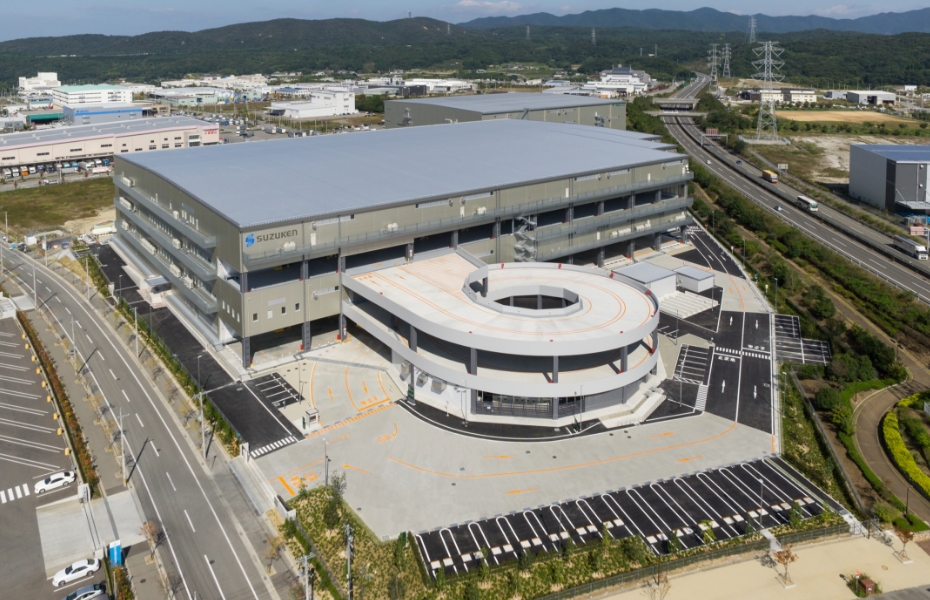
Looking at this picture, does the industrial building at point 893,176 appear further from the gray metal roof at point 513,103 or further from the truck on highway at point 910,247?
the gray metal roof at point 513,103

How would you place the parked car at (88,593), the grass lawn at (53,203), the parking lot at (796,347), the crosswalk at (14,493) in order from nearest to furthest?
1. the parked car at (88,593)
2. the crosswalk at (14,493)
3. the parking lot at (796,347)
4. the grass lawn at (53,203)

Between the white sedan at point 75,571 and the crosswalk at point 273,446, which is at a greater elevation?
the crosswalk at point 273,446

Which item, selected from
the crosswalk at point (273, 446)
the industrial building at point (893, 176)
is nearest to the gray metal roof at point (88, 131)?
the crosswalk at point (273, 446)

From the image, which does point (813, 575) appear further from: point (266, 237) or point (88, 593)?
point (266, 237)

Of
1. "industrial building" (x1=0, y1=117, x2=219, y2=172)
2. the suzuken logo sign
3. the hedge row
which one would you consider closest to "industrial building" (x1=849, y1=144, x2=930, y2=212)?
the hedge row

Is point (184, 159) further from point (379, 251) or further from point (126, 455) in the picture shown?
point (126, 455)

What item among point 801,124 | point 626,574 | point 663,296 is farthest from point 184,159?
point 801,124

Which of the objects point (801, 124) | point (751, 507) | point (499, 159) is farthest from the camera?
point (801, 124)
